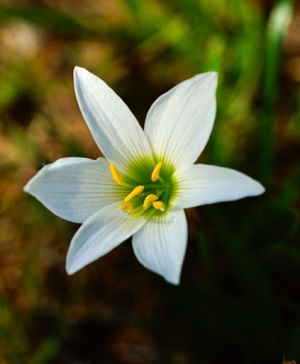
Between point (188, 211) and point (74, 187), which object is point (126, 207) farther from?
point (188, 211)

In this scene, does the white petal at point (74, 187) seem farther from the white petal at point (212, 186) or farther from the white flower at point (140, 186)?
the white petal at point (212, 186)

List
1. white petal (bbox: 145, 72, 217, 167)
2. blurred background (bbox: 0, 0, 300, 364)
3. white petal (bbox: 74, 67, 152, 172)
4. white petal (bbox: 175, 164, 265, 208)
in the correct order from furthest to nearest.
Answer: blurred background (bbox: 0, 0, 300, 364) → white petal (bbox: 74, 67, 152, 172) → white petal (bbox: 145, 72, 217, 167) → white petal (bbox: 175, 164, 265, 208)

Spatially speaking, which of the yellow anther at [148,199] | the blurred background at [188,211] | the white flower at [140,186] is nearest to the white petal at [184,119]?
the white flower at [140,186]

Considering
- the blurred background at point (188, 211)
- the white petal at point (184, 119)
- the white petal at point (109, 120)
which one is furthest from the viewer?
the blurred background at point (188, 211)

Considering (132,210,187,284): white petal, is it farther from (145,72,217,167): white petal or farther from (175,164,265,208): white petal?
(145,72,217,167): white petal

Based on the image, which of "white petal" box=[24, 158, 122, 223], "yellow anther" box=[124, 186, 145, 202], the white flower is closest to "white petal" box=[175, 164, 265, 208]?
the white flower

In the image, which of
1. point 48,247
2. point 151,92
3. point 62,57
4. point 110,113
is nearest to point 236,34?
point 151,92
